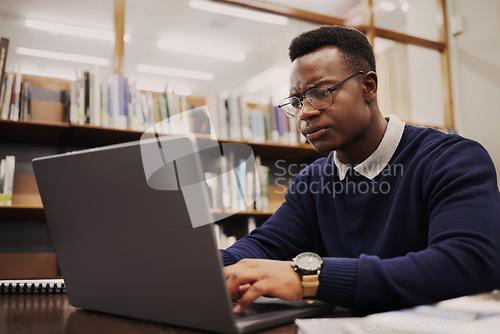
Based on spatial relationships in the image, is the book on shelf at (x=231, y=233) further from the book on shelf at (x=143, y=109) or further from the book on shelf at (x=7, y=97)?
the book on shelf at (x=7, y=97)

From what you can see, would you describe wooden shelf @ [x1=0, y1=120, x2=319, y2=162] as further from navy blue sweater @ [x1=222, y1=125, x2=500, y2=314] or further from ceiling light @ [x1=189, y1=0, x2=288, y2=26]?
navy blue sweater @ [x1=222, y1=125, x2=500, y2=314]

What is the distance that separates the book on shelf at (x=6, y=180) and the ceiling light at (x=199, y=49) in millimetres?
2997

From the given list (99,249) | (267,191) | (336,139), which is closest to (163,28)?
(267,191)

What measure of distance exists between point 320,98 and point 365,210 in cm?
31

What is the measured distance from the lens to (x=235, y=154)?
2.55 meters

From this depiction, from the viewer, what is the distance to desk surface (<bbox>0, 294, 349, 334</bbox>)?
57cm

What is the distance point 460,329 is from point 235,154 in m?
2.15

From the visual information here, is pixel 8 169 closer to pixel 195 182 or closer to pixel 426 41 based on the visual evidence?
pixel 195 182

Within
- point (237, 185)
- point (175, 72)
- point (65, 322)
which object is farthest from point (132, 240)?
point (175, 72)

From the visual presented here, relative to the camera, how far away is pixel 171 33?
4531 mm

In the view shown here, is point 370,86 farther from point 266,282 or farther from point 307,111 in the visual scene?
point 266,282

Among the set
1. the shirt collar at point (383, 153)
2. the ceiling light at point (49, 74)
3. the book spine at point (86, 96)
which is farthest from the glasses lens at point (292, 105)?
the ceiling light at point (49, 74)

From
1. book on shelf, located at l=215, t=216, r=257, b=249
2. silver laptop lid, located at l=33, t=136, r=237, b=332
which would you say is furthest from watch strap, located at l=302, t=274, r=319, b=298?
book on shelf, located at l=215, t=216, r=257, b=249

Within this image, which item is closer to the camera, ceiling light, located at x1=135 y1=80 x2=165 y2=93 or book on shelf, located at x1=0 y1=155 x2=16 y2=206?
book on shelf, located at x1=0 y1=155 x2=16 y2=206
